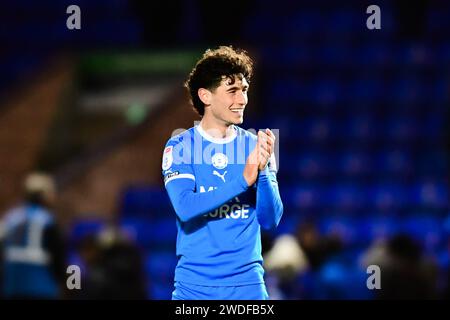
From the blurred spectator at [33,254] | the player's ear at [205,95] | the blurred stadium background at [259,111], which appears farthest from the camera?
the blurred stadium background at [259,111]

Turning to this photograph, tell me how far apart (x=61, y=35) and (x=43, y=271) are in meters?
7.02

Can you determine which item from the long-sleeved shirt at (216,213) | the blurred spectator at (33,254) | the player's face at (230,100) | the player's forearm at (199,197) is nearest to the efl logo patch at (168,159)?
the long-sleeved shirt at (216,213)

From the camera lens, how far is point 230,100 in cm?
371

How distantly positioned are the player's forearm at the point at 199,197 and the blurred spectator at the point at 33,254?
2988 mm

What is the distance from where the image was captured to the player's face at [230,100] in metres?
3.70

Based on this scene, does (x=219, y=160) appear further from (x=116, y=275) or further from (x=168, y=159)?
(x=116, y=275)

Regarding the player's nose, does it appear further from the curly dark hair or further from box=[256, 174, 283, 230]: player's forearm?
box=[256, 174, 283, 230]: player's forearm

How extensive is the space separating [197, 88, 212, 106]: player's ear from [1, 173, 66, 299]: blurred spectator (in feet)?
Result: 9.54

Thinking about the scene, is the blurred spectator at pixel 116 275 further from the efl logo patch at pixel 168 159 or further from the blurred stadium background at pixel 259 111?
the efl logo patch at pixel 168 159

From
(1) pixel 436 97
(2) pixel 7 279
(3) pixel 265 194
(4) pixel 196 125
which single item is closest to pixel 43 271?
(2) pixel 7 279

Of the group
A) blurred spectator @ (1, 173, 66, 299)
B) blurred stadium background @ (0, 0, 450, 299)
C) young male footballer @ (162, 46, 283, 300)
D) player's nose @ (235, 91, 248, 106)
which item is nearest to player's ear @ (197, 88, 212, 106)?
young male footballer @ (162, 46, 283, 300)
